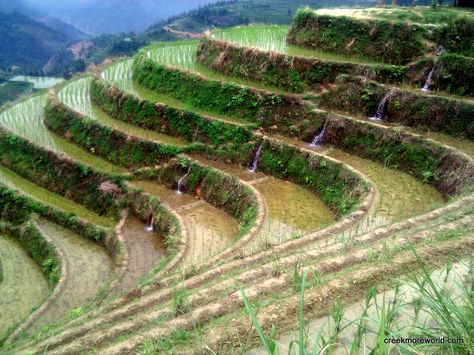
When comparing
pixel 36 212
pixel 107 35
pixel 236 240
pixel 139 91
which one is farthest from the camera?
pixel 107 35

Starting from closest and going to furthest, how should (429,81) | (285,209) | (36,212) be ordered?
1. (285,209)
2. (429,81)
3. (36,212)

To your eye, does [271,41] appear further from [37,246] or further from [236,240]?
[37,246]

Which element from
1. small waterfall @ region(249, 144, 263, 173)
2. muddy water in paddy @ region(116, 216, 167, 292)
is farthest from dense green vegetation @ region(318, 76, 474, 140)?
muddy water in paddy @ region(116, 216, 167, 292)

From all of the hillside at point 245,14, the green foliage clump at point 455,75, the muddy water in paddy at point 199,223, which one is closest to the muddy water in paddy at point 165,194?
the muddy water in paddy at point 199,223

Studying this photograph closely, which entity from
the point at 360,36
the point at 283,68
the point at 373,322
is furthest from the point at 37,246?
the point at 360,36

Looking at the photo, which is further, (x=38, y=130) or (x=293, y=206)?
(x=38, y=130)

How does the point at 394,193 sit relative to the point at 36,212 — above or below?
above

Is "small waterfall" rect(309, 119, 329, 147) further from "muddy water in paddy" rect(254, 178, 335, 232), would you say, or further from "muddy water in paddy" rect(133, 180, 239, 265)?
"muddy water in paddy" rect(133, 180, 239, 265)

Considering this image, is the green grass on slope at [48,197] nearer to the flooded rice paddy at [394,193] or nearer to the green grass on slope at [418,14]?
the flooded rice paddy at [394,193]
